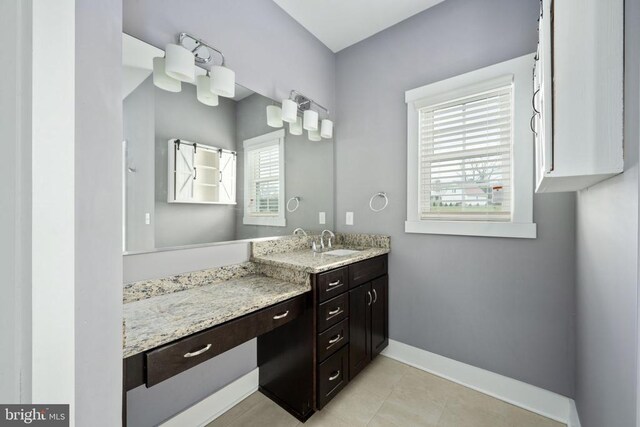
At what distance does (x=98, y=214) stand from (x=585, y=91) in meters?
1.38

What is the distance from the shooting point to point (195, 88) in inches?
61.1

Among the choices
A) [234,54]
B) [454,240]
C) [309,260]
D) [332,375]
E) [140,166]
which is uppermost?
[234,54]

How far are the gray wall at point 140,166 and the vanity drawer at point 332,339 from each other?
3.62ft

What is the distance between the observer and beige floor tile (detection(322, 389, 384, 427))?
162 centimetres

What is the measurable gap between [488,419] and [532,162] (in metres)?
1.63

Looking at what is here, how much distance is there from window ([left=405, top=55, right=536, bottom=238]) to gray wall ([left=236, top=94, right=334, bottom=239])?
789mm

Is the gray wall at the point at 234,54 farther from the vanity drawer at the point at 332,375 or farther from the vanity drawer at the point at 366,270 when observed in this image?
the vanity drawer at the point at 366,270

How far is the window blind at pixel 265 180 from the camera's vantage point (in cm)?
191

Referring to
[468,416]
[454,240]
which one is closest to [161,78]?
[454,240]

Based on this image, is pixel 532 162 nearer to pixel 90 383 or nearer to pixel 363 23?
pixel 363 23

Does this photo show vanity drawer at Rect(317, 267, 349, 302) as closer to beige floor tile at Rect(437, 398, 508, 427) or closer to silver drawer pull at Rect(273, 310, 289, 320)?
silver drawer pull at Rect(273, 310, 289, 320)

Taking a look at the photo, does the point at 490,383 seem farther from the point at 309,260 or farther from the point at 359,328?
the point at 309,260

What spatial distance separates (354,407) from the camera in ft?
5.64
